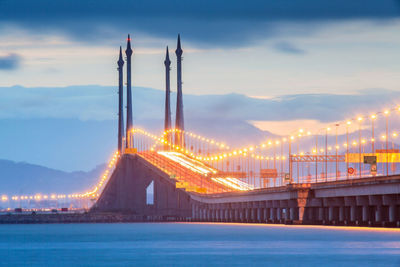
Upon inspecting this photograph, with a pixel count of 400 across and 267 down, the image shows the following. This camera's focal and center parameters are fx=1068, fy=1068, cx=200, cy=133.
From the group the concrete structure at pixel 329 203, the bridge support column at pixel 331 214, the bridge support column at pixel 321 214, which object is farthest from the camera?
the bridge support column at pixel 321 214

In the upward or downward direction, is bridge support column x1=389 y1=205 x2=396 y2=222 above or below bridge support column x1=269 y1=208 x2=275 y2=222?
below

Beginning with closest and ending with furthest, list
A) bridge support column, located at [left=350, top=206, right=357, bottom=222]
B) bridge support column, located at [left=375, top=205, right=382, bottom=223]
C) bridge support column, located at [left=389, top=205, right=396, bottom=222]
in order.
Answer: bridge support column, located at [left=389, top=205, right=396, bottom=222] → bridge support column, located at [left=375, top=205, right=382, bottom=223] → bridge support column, located at [left=350, top=206, right=357, bottom=222]

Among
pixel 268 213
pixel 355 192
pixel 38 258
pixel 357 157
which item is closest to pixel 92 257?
pixel 38 258

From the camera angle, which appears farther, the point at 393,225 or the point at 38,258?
the point at 393,225

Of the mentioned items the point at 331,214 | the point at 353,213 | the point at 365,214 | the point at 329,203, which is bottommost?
the point at 365,214

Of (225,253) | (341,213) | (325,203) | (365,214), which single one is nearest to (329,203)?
(325,203)

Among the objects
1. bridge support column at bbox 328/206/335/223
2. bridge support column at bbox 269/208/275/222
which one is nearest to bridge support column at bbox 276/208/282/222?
bridge support column at bbox 269/208/275/222

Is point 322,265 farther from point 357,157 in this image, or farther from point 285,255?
point 357,157

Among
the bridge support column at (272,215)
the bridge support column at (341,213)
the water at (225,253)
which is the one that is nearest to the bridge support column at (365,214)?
the bridge support column at (341,213)

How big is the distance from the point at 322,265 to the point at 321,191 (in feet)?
203

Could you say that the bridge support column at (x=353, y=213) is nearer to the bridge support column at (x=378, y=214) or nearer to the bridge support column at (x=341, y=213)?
the bridge support column at (x=341, y=213)

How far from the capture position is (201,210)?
184m

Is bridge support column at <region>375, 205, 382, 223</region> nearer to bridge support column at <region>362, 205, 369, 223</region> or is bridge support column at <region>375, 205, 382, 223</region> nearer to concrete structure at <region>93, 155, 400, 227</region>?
concrete structure at <region>93, 155, 400, 227</region>

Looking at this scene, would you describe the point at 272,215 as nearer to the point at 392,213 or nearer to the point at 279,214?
the point at 279,214
